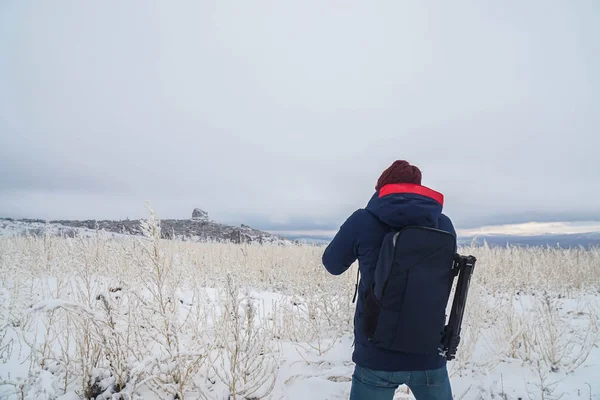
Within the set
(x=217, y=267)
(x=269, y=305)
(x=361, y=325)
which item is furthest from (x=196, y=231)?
(x=361, y=325)

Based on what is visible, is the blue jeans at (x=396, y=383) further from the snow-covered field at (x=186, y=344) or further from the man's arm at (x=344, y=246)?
the snow-covered field at (x=186, y=344)

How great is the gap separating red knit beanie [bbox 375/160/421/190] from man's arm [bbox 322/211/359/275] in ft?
1.01

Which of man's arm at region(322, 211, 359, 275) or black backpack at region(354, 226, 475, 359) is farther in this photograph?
man's arm at region(322, 211, 359, 275)

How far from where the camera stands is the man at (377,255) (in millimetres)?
1547

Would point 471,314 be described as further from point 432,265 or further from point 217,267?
point 217,267

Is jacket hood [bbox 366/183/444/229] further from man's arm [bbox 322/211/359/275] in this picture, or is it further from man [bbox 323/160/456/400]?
man's arm [bbox 322/211/359/275]

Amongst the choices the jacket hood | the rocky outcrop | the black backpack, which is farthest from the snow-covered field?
the rocky outcrop

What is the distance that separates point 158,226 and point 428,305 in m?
1.97

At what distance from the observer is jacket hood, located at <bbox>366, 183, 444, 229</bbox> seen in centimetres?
154

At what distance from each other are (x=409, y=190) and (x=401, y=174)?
0.12 m

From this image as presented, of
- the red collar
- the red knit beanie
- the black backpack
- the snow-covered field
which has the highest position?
the red knit beanie

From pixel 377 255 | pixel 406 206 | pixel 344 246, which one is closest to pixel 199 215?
pixel 344 246

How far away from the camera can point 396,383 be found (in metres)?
1.58

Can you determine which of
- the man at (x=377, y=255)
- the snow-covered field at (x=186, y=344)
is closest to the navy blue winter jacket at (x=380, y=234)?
the man at (x=377, y=255)
